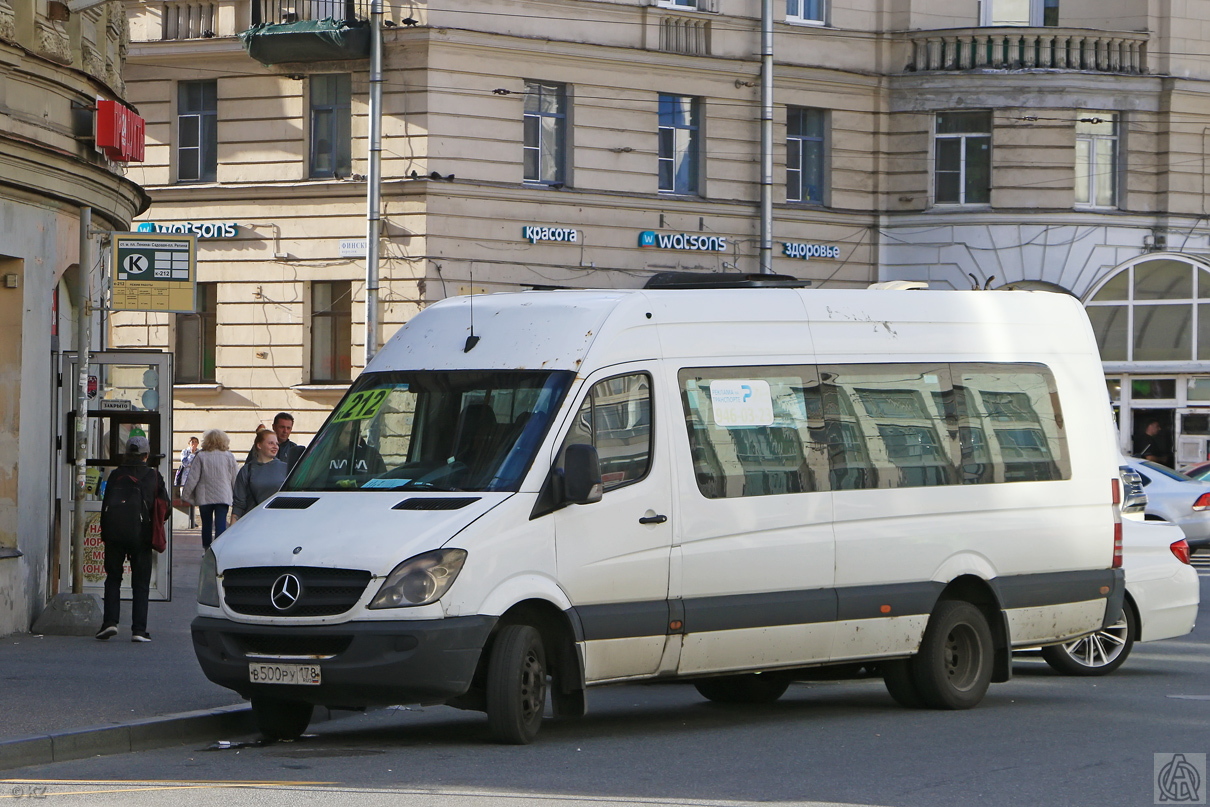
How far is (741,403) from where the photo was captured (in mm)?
10977

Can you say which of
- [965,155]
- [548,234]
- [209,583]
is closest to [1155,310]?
[965,155]

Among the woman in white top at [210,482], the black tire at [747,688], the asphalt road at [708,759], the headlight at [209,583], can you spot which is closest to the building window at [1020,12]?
the woman in white top at [210,482]

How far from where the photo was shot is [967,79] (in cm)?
3500

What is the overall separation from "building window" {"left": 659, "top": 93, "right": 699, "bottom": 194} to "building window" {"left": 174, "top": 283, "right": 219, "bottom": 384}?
8258 mm

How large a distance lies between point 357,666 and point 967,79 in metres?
27.8

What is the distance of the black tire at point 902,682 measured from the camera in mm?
11656

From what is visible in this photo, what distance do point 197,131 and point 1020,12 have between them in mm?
16072

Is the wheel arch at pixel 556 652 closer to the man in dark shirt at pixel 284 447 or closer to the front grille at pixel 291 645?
the front grille at pixel 291 645

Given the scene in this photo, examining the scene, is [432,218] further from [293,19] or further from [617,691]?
[617,691]

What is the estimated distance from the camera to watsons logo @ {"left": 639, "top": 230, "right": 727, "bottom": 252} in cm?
3353

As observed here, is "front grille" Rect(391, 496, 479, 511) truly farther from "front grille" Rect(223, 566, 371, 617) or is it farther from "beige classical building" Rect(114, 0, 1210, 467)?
"beige classical building" Rect(114, 0, 1210, 467)

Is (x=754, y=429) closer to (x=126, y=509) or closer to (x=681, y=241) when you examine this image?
(x=126, y=509)

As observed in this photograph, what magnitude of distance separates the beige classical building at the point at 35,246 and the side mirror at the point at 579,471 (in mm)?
6621

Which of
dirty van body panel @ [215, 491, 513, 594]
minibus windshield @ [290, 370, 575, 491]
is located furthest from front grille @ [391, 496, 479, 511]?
minibus windshield @ [290, 370, 575, 491]
